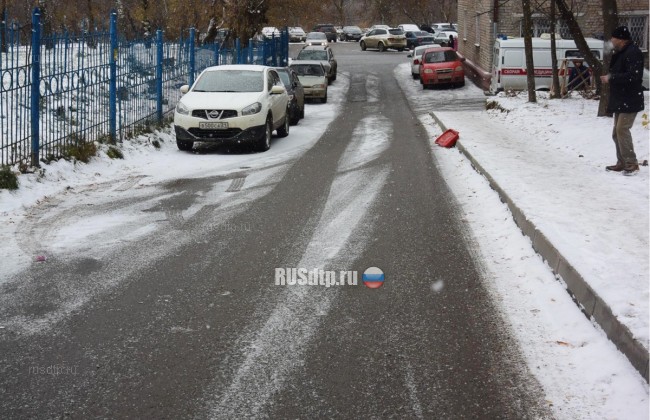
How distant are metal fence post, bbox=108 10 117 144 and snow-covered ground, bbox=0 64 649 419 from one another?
1.25 feet

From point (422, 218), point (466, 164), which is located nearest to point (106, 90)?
point (466, 164)

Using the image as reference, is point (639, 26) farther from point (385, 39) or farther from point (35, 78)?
point (35, 78)

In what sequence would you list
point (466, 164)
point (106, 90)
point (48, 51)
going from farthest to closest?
point (106, 90) → point (466, 164) → point (48, 51)

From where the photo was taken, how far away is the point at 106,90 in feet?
46.8

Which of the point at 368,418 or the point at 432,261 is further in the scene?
the point at 432,261

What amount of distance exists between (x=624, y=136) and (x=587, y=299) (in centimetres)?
571

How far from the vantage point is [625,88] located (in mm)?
10383

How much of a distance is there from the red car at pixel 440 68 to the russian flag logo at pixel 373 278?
87.8 ft

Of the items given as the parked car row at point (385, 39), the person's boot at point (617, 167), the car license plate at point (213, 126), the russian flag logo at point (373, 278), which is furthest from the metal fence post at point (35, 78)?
the parked car row at point (385, 39)

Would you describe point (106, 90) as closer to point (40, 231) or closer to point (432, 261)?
point (40, 231)

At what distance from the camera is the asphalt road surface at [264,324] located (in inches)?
167

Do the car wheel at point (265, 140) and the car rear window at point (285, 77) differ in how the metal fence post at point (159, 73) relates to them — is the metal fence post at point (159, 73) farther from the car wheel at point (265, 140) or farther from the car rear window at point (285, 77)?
the car rear window at point (285, 77)

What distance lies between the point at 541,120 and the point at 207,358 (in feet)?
50.9

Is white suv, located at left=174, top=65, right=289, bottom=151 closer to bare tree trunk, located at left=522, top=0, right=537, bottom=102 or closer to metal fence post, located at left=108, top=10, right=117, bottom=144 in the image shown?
metal fence post, located at left=108, top=10, right=117, bottom=144
